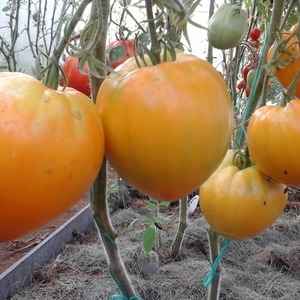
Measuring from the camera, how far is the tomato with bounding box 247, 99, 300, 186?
1.79ft

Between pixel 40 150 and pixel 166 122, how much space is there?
8 cm

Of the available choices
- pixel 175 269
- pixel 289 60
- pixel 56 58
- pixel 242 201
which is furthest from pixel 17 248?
pixel 56 58

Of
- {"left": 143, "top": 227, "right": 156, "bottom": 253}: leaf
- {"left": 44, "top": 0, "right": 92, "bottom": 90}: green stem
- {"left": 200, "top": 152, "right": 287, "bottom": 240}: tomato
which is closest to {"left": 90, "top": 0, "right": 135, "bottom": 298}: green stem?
{"left": 44, "top": 0, "right": 92, "bottom": 90}: green stem

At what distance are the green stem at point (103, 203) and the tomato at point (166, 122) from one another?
0.04 metres

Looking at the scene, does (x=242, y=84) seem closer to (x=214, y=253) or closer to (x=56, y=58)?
(x=214, y=253)

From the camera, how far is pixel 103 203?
17.6 inches

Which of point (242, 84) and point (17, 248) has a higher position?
point (242, 84)

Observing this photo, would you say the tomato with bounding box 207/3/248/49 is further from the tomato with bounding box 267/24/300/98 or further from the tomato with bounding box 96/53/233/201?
the tomato with bounding box 96/53/233/201

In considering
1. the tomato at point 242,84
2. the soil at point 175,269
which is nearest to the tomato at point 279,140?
the soil at point 175,269

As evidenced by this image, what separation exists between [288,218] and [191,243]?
2.35 ft

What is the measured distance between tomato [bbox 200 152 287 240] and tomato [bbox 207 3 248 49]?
0.17 m

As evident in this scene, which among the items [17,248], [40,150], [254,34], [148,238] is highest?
[40,150]

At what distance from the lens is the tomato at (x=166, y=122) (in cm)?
32

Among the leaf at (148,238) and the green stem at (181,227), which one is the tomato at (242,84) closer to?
the green stem at (181,227)
